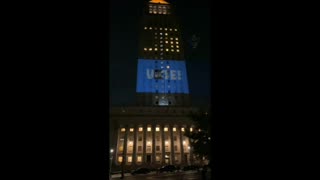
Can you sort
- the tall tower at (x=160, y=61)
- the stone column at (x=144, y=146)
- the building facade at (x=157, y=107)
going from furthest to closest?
the tall tower at (x=160, y=61)
the building facade at (x=157, y=107)
the stone column at (x=144, y=146)

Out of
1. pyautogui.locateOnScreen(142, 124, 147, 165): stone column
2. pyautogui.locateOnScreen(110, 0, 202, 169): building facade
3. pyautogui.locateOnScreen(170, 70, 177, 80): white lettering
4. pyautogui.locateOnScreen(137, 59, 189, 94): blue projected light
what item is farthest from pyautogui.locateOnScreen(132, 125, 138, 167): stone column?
pyautogui.locateOnScreen(170, 70, 177, 80): white lettering

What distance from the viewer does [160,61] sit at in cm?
7606

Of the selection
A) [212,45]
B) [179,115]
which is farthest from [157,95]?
[212,45]

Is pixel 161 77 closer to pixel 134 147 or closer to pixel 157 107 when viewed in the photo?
pixel 157 107

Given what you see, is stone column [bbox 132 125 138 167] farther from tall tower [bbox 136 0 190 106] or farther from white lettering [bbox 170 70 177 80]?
white lettering [bbox 170 70 177 80]

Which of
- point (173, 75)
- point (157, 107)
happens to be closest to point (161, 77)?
point (173, 75)

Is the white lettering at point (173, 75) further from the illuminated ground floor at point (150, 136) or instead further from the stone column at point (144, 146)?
the stone column at point (144, 146)

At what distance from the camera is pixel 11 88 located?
4973mm

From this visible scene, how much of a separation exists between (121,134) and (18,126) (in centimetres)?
5588

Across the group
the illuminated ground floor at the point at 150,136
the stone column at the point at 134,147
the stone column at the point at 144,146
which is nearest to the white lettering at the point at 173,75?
the illuminated ground floor at the point at 150,136

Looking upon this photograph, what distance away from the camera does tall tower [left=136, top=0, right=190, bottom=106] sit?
243 feet

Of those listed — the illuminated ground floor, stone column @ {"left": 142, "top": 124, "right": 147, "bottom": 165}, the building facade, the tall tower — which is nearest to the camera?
stone column @ {"left": 142, "top": 124, "right": 147, "bottom": 165}

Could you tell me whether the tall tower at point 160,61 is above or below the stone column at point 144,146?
above

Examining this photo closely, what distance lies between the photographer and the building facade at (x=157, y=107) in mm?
57438
